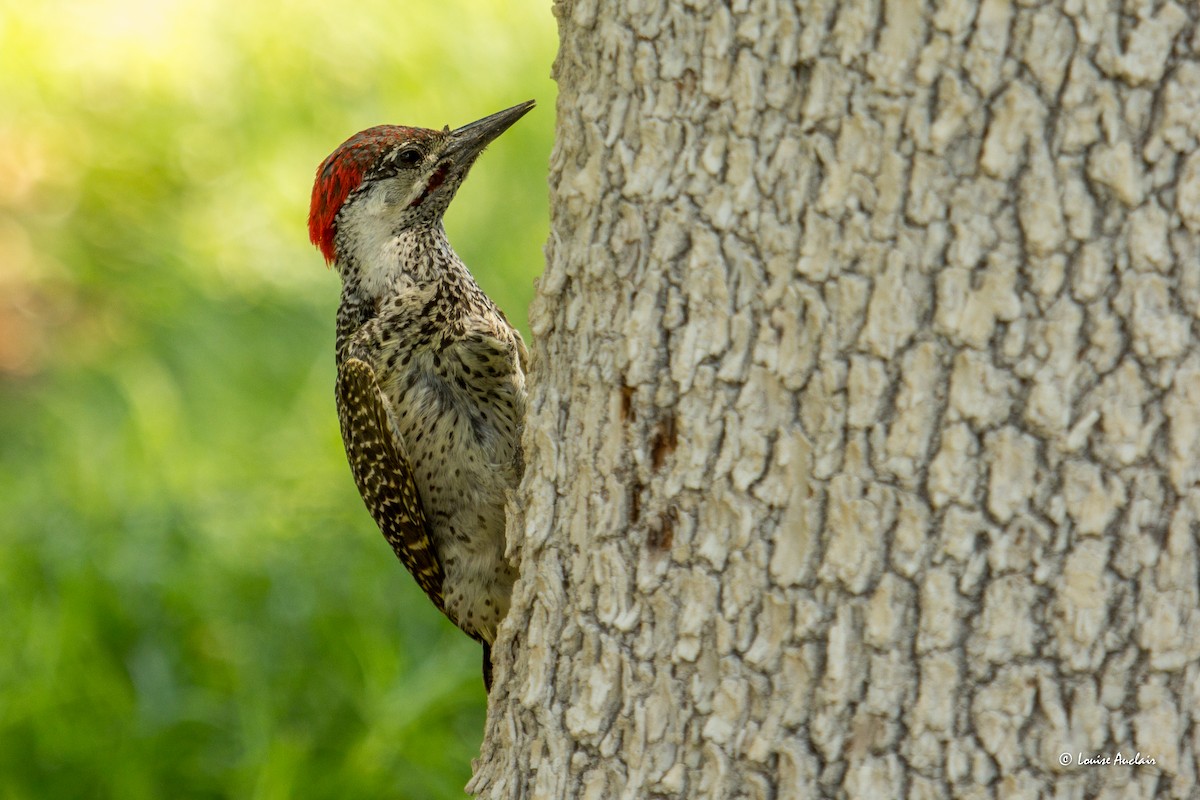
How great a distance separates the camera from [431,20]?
7984 millimetres

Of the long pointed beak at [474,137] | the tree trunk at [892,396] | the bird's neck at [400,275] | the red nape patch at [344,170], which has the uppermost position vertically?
the long pointed beak at [474,137]

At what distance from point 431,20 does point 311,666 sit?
15.3 ft

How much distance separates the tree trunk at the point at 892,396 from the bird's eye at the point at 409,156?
153cm

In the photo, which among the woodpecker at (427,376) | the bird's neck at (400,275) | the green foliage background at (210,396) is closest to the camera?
the woodpecker at (427,376)

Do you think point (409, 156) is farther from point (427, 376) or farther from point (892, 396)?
point (892, 396)

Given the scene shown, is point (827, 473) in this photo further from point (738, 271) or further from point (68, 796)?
point (68, 796)

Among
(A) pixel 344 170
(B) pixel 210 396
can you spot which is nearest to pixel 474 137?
(A) pixel 344 170

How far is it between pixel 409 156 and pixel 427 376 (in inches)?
25.5

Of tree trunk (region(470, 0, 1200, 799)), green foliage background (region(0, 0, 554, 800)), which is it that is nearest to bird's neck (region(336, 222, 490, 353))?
green foliage background (region(0, 0, 554, 800))

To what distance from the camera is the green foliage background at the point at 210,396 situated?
4246mm

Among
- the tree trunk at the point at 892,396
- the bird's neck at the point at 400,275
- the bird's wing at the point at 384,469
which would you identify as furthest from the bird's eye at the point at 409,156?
the tree trunk at the point at 892,396

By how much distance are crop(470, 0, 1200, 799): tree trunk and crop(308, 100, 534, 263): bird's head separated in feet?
4.88

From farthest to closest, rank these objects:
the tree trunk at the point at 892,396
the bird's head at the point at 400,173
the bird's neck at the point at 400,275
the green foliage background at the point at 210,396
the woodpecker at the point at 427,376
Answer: the green foliage background at the point at 210,396, the bird's head at the point at 400,173, the bird's neck at the point at 400,275, the woodpecker at the point at 427,376, the tree trunk at the point at 892,396

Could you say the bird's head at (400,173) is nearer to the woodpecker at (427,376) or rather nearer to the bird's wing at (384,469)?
the woodpecker at (427,376)
